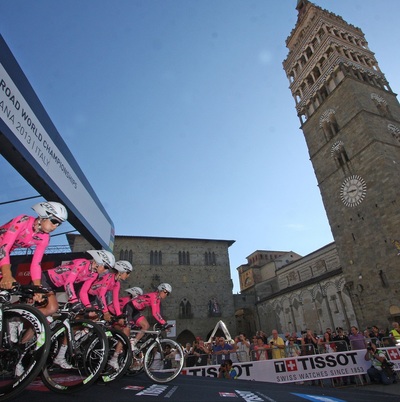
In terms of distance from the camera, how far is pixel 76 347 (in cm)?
378

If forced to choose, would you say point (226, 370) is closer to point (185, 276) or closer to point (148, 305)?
point (148, 305)

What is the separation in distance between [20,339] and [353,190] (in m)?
25.8

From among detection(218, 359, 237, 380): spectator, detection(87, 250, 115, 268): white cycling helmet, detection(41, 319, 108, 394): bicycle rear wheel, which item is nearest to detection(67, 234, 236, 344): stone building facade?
detection(218, 359, 237, 380): spectator

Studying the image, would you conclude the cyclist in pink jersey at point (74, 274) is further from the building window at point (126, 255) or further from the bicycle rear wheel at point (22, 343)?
the building window at point (126, 255)

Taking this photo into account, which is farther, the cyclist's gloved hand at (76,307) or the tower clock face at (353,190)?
the tower clock face at (353,190)

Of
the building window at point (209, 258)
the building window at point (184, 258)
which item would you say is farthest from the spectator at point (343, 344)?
the building window at point (209, 258)

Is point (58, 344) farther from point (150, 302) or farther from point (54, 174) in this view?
point (54, 174)

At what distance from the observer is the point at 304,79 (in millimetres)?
33094

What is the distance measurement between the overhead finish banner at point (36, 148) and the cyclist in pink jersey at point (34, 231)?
107 inches

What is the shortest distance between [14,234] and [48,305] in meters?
1.04

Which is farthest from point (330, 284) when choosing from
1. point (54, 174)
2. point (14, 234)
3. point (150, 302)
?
point (14, 234)

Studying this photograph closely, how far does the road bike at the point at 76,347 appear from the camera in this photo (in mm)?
3584

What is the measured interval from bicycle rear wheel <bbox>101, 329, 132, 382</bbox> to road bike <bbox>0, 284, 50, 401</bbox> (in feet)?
5.39

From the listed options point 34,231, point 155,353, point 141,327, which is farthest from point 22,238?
point 141,327
